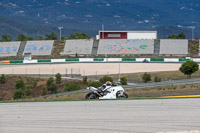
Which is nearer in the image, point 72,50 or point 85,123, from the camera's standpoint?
point 85,123

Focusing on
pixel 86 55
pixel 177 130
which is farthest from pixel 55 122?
pixel 86 55

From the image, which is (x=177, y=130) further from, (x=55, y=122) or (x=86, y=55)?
(x=86, y=55)

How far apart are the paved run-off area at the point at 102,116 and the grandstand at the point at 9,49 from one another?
86073mm

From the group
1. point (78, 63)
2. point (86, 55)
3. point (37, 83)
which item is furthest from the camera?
point (86, 55)

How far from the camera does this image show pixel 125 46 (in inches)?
4149

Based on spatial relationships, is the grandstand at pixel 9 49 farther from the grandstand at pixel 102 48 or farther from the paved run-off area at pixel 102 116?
the paved run-off area at pixel 102 116

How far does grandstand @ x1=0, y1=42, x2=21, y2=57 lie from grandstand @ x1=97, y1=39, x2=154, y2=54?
23815 mm

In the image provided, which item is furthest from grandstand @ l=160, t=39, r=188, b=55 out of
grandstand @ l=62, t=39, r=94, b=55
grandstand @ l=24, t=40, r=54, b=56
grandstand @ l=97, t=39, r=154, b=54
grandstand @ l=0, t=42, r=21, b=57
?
grandstand @ l=0, t=42, r=21, b=57

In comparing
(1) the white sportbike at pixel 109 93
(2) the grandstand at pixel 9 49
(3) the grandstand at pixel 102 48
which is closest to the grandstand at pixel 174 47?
(3) the grandstand at pixel 102 48

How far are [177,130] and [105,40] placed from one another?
97582mm

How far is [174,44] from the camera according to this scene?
106 meters

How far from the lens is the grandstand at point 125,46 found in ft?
334

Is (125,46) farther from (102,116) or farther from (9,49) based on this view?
(102,116)

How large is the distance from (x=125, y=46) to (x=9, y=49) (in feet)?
107
